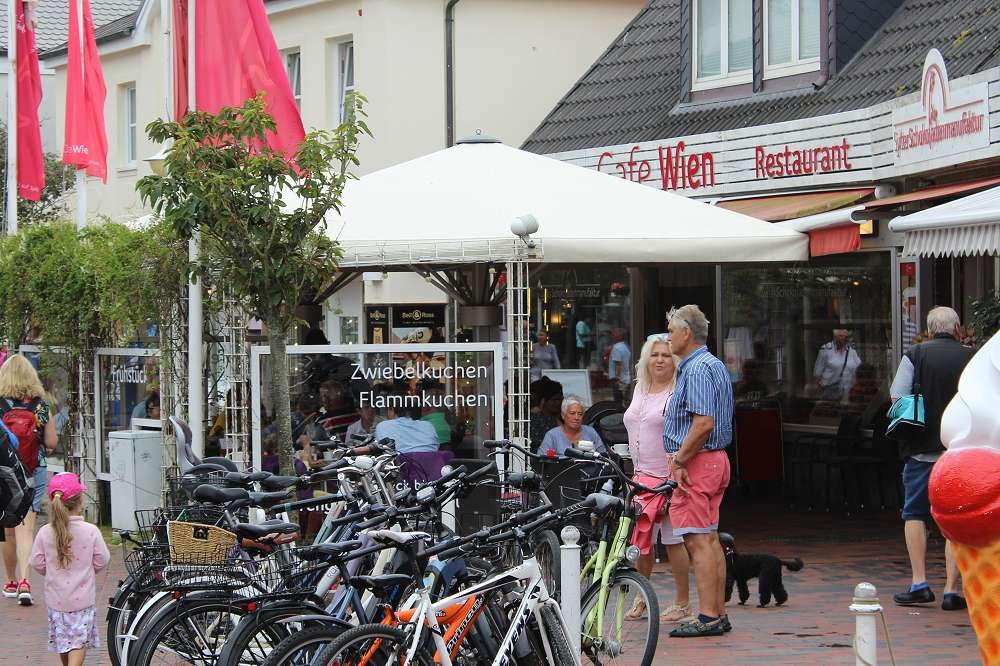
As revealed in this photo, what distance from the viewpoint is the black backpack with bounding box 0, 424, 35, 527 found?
9461 mm

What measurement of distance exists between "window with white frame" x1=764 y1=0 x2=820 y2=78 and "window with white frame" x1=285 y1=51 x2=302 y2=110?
10.5 meters

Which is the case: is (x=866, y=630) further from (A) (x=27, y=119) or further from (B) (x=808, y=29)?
(A) (x=27, y=119)

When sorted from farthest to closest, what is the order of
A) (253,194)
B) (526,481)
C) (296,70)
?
(296,70), (253,194), (526,481)

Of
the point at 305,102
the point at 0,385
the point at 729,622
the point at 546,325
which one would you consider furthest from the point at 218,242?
the point at 305,102

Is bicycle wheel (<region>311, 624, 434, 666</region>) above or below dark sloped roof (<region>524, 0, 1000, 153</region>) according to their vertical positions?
below

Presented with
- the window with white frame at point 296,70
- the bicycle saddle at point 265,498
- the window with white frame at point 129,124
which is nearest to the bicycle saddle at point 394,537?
the bicycle saddle at point 265,498

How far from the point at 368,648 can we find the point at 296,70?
2064cm

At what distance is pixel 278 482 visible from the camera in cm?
758

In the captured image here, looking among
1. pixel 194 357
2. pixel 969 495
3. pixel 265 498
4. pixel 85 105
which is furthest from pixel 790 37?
pixel 969 495

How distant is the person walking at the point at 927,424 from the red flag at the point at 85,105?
446 inches

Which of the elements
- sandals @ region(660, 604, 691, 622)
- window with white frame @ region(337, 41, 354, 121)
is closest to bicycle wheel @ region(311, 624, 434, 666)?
sandals @ region(660, 604, 691, 622)

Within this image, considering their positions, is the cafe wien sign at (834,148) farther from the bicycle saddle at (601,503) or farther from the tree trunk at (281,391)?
the bicycle saddle at (601,503)

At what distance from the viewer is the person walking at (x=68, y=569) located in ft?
25.5

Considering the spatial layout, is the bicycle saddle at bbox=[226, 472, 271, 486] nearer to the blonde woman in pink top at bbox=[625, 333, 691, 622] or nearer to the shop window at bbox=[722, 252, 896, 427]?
the blonde woman in pink top at bbox=[625, 333, 691, 622]
